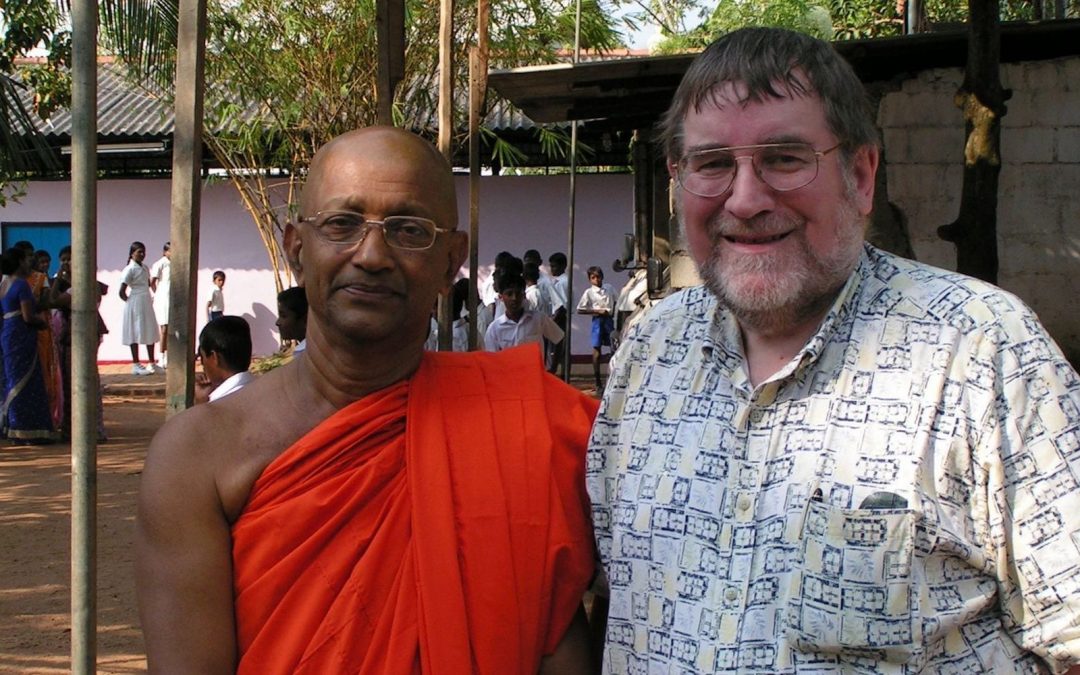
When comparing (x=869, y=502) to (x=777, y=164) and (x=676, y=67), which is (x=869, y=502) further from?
(x=676, y=67)

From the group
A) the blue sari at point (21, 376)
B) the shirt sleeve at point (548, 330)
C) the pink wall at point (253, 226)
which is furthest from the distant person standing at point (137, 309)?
Result: the shirt sleeve at point (548, 330)

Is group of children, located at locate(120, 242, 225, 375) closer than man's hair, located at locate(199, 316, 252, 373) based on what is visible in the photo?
No

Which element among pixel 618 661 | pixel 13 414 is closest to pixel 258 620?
pixel 618 661

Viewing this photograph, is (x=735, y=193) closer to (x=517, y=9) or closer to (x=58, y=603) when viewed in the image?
(x=58, y=603)

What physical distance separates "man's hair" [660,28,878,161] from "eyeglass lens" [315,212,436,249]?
1.86 feet

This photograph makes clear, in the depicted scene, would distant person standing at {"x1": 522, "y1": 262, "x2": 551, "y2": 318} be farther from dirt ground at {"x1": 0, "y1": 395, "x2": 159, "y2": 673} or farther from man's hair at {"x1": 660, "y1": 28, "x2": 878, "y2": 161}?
man's hair at {"x1": 660, "y1": 28, "x2": 878, "y2": 161}

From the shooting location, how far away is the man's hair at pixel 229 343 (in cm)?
564

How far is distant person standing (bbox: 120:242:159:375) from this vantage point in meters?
17.4

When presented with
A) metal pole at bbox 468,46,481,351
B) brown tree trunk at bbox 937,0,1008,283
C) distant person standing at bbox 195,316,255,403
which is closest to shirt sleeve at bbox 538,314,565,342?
metal pole at bbox 468,46,481,351

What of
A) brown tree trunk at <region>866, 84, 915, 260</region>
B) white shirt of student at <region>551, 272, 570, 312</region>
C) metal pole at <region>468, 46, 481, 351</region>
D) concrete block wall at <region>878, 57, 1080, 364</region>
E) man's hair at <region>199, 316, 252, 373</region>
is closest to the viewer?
man's hair at <region>199, 316, 252, 373</region>

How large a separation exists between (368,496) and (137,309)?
54.9 ft

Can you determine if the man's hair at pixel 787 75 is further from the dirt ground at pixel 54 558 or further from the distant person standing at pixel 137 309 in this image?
the distant person standing at pixel 137 309

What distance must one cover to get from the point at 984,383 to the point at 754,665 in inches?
22.8

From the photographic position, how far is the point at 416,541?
2211 mm
